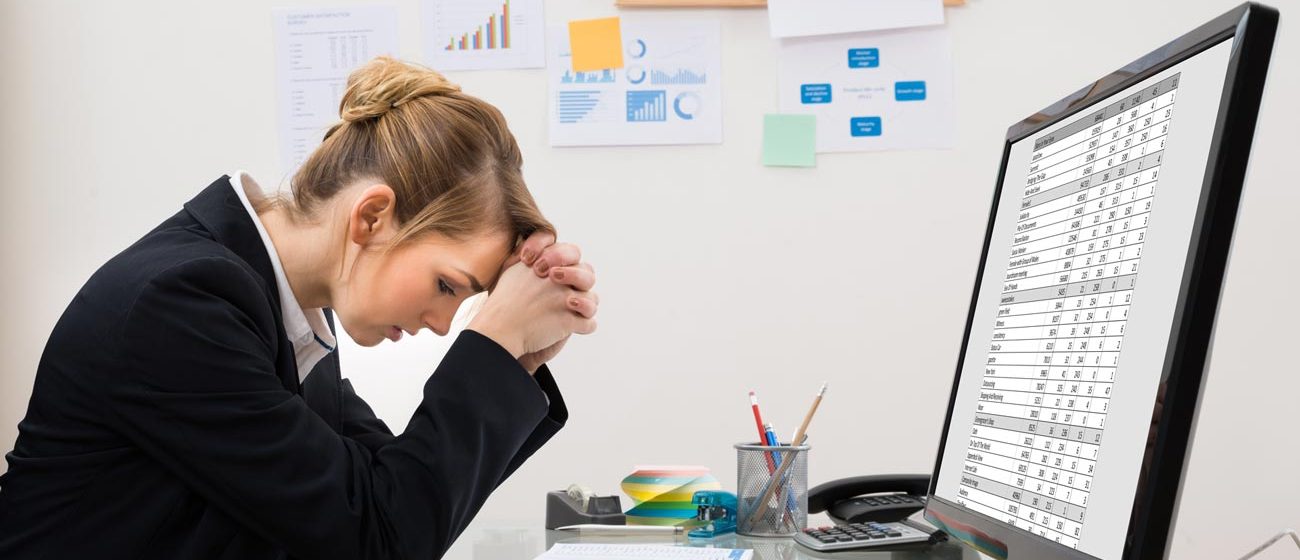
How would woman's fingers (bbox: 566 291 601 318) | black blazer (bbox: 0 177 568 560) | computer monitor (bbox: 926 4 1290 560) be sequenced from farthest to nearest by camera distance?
woman's fingers (bbox: 566 291 601 318) → black blazer (bbox: 0 177 568 560) → computer monitor (bbox: 926 4 1290 560)

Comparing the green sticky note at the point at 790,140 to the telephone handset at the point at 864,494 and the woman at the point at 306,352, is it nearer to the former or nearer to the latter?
the telephone handset at the point at 864,494

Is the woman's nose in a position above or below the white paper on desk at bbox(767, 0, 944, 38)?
below

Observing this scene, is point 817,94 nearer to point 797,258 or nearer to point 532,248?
point 797,258

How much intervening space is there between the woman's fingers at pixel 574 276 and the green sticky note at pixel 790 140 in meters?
0.96

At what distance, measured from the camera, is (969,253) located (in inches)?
75.7

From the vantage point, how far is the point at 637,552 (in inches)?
38.1

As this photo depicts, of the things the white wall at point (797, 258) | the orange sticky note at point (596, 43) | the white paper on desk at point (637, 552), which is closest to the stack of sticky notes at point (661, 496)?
the white paper on desk at point (637, 552)

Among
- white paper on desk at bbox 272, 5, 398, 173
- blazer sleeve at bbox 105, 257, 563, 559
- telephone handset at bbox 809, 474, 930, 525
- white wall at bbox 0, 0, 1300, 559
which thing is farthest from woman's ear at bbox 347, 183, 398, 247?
white paper on desk at bbox 272, 5, 398, 173

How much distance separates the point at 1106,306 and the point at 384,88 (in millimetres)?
654

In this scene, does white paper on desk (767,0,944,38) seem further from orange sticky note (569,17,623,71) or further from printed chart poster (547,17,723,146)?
orange sticky note (569,17,623,71)

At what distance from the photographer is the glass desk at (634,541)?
0.97m

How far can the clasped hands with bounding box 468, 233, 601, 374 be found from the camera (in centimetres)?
95

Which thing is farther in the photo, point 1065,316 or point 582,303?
point 582,303

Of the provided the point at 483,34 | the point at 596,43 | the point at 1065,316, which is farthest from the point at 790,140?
the point at 1065,316
